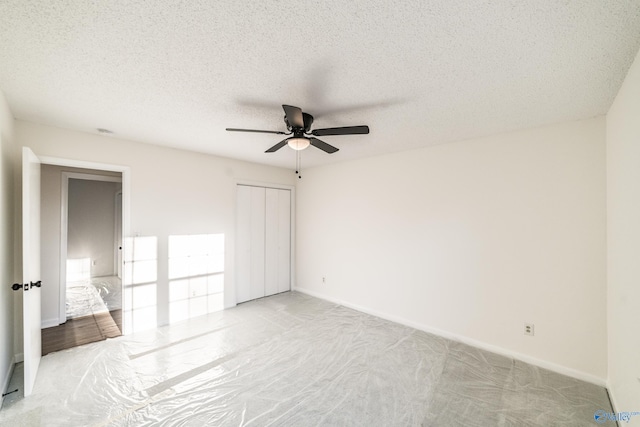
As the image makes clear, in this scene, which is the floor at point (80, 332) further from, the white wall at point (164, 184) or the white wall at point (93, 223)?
the white wall at point (93, 223)

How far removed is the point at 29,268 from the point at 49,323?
2028mm

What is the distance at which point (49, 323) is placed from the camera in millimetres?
3494

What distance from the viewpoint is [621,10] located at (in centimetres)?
119

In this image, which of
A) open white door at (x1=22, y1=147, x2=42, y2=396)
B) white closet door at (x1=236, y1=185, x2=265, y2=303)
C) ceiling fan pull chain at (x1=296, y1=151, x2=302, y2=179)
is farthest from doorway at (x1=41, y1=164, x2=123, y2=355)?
ceiling fan pull chain at (x1=296, y1=151, x2=302, y2=179)

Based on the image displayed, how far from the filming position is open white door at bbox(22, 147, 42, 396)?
6.97ft

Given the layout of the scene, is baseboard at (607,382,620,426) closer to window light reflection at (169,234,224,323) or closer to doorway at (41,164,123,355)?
window light reflection at (169,234,224,323)

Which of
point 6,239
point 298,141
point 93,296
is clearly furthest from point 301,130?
point 93,296

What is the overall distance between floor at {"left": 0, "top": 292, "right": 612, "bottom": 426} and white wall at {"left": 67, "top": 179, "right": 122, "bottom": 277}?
3964mm

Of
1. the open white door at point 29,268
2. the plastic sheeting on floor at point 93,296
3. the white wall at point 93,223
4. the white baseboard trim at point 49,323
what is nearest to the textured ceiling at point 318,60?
the open white door at point 29,268

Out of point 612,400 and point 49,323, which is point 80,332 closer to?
point 49,323

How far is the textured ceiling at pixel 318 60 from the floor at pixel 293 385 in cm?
249

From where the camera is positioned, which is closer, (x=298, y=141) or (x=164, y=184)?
(x=298, y=141)

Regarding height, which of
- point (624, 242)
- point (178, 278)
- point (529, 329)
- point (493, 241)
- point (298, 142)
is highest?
point (298, 142)

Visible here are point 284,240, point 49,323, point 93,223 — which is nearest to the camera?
point 49,323
